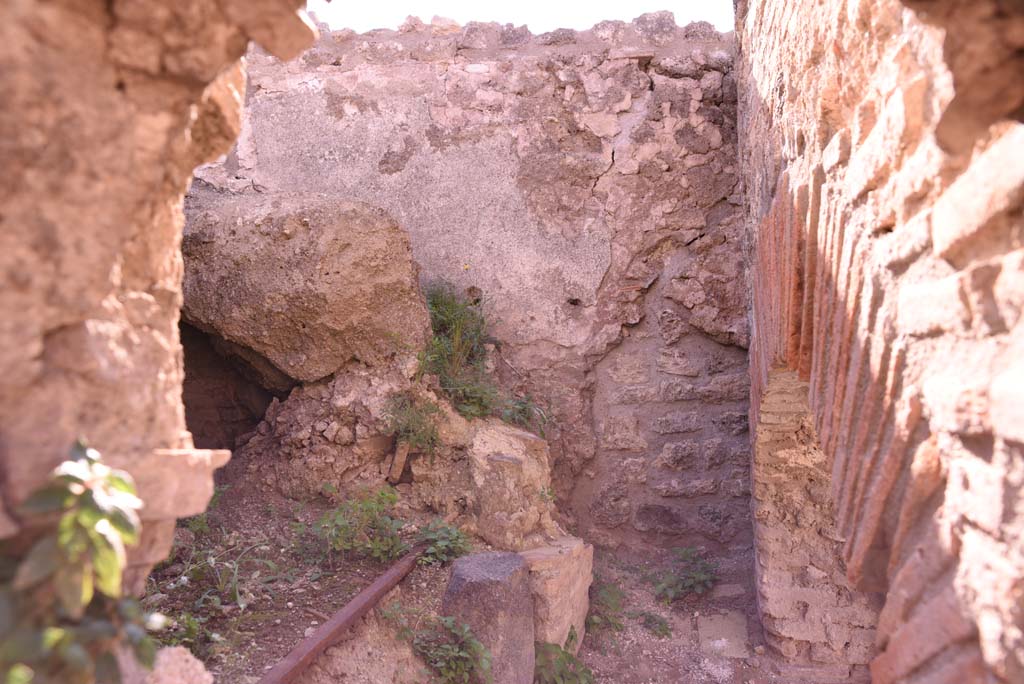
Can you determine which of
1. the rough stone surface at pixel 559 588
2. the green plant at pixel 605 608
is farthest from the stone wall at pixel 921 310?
the green plant at pixel 605 608

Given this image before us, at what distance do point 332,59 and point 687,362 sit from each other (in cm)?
285

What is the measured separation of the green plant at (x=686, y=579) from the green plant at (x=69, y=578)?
138 inches

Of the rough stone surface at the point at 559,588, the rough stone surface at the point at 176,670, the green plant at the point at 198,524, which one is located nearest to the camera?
the rough stone surface at the point at 176,670

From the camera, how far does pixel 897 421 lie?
5.17 ft

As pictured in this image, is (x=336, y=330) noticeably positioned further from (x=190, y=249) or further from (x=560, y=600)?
(x=560, y=600)

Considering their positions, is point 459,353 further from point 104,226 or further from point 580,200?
→ point 104,226

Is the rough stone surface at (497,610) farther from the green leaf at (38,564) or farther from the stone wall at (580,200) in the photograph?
the green leaf at (38,564)

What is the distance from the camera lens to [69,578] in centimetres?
102

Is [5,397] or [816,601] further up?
[5,397]

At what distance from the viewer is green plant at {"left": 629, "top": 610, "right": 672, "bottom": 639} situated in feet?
13.1

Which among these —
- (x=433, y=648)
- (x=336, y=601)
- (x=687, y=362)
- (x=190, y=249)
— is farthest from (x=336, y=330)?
(x=687, y=362)

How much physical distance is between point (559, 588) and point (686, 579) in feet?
3.34

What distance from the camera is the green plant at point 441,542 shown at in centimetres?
347

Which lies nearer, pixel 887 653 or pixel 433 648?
pixel 887 653
